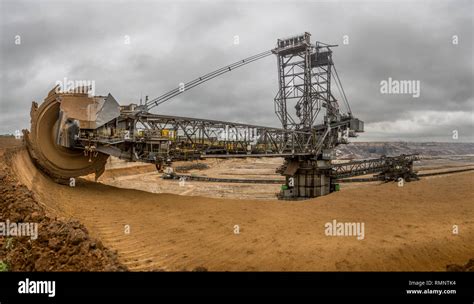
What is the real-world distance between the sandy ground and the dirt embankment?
81 cm

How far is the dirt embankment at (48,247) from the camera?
5.93 m

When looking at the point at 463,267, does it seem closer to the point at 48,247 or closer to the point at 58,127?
the point at 48,247

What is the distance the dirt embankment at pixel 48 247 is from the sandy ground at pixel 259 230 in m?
0.81

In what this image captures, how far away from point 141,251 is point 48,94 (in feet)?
41.5

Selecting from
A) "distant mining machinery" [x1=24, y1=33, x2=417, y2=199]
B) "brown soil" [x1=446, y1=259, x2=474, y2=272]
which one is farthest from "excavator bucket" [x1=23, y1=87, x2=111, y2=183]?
"brown soil" [x1=446, y1=259, x2=474, y2=272]

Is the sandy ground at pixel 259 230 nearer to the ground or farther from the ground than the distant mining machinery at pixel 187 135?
nearer to the ground

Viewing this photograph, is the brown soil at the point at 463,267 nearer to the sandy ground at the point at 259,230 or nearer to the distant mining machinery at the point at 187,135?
the sandy ground at the point at 259,230

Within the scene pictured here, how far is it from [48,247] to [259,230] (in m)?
6.08

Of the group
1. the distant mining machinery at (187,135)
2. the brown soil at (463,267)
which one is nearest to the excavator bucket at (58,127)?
the distant mining machinery at (187,135)

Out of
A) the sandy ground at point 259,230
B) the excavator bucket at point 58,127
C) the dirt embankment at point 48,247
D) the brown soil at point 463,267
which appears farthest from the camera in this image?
the excavator bucket at point 58,127

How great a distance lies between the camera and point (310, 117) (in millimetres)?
25547
